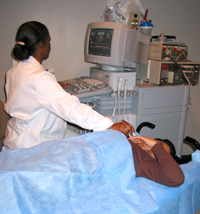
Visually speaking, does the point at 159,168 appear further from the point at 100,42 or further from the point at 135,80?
the point at 100,42

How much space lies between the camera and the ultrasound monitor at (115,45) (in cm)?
174

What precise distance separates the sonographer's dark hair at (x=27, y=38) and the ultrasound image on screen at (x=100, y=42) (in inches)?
27.7

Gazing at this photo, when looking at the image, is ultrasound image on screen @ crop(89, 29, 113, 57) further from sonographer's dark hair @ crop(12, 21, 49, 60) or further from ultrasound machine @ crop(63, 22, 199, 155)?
sonographer's dark hair @ crop(12, 21, 49, 60)

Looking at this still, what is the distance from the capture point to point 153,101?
187 centimetres

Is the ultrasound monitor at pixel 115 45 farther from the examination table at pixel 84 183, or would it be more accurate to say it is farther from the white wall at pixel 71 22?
the examination table at pixel 84 183

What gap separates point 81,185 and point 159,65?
4.46 ft

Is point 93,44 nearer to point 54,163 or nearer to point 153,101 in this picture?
point 153,101

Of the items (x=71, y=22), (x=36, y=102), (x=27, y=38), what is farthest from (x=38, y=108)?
(x=71, y=22)

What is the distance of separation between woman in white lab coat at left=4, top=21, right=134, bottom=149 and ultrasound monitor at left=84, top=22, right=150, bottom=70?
2.12 ft

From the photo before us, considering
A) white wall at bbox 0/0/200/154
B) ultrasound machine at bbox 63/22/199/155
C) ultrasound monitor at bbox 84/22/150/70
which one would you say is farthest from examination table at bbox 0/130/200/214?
white wall at bbox 0/0/200/154

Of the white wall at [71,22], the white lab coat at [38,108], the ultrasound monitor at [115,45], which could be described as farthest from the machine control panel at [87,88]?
the white wall at [71,22]

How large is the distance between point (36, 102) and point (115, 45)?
912 mm

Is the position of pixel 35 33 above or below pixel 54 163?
above

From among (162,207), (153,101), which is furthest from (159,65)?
(162,207)
